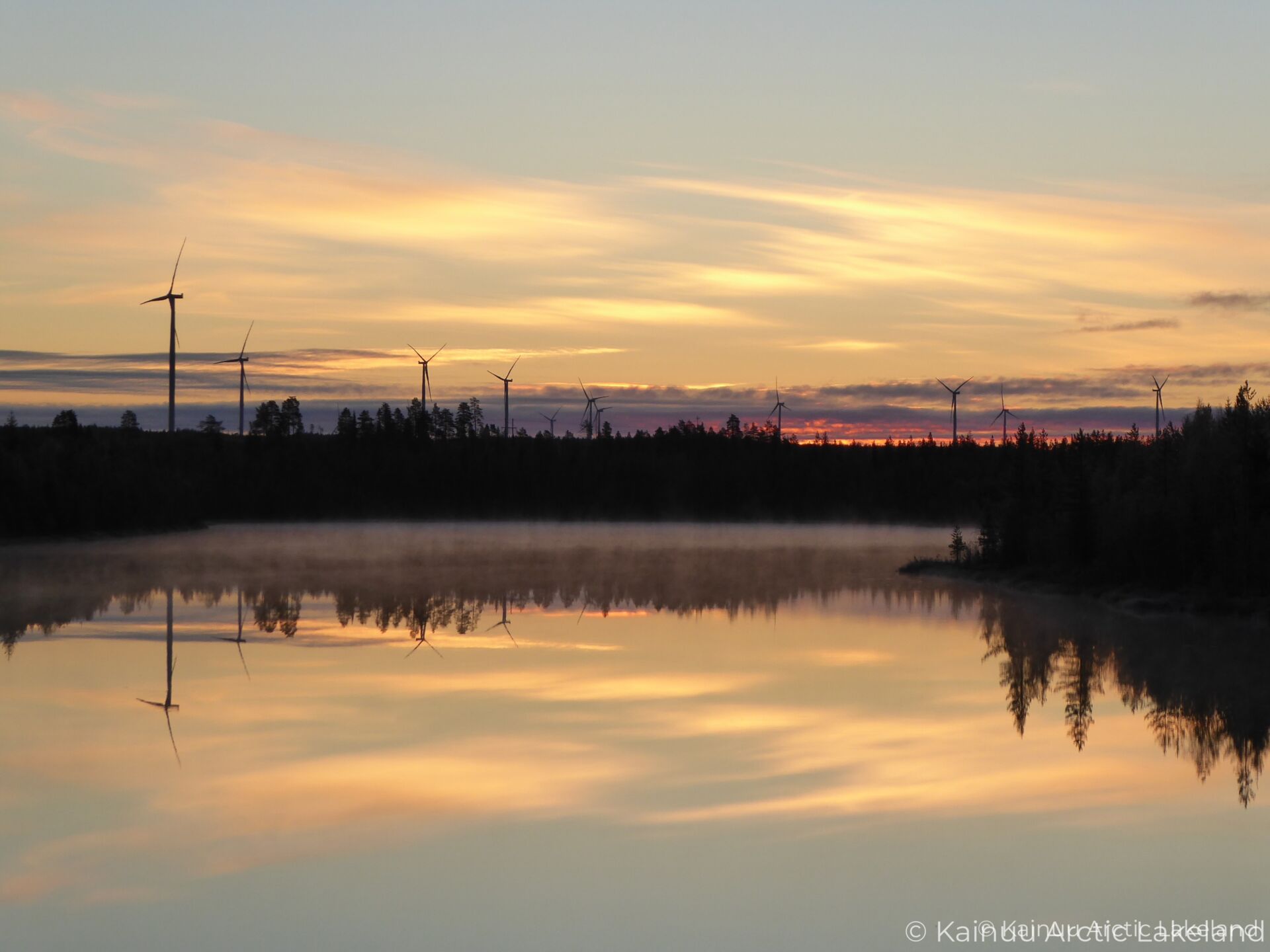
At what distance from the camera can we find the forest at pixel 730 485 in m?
47.6

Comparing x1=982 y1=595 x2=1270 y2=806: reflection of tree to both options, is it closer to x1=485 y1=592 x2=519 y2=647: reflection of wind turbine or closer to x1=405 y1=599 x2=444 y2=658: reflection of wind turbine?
x1=485 y1=592 x2=519 y2=647: reflection of wind turbine

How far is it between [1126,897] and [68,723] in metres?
16.3

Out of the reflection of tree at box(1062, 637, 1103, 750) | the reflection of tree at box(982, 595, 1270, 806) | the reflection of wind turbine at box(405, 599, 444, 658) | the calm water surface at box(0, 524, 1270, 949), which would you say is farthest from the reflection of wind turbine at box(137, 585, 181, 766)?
the reflection of tree at box(1062, 637, 1103, 750)

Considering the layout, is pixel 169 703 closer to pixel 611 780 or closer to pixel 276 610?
pixel 611 780

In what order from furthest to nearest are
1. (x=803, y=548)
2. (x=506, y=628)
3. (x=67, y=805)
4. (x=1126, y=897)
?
(x=803, y=548)
(x=506, y=628)
(x=67, y=805)
(x=1126, y=897)

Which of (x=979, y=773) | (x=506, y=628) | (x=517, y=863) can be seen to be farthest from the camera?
(x=506, y=628)

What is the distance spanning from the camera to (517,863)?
1408cm

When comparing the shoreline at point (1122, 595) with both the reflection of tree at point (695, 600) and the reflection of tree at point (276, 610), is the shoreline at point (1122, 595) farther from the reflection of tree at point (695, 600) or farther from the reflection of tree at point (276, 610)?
the reflection of tree at point (276, 610)

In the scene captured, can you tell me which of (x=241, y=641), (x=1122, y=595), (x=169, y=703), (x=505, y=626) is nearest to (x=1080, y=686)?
(x=505, y=626)

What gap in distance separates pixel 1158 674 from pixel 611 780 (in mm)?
16430

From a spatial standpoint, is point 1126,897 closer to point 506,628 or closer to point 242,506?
point 506,628

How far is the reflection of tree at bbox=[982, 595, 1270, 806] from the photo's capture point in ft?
71.7

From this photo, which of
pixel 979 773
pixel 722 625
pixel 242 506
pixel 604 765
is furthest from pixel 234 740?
pixel 242 506

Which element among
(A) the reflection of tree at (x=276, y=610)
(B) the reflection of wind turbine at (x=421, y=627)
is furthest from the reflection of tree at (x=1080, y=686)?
(A) the reflection of tree at (x=276, y=610)
